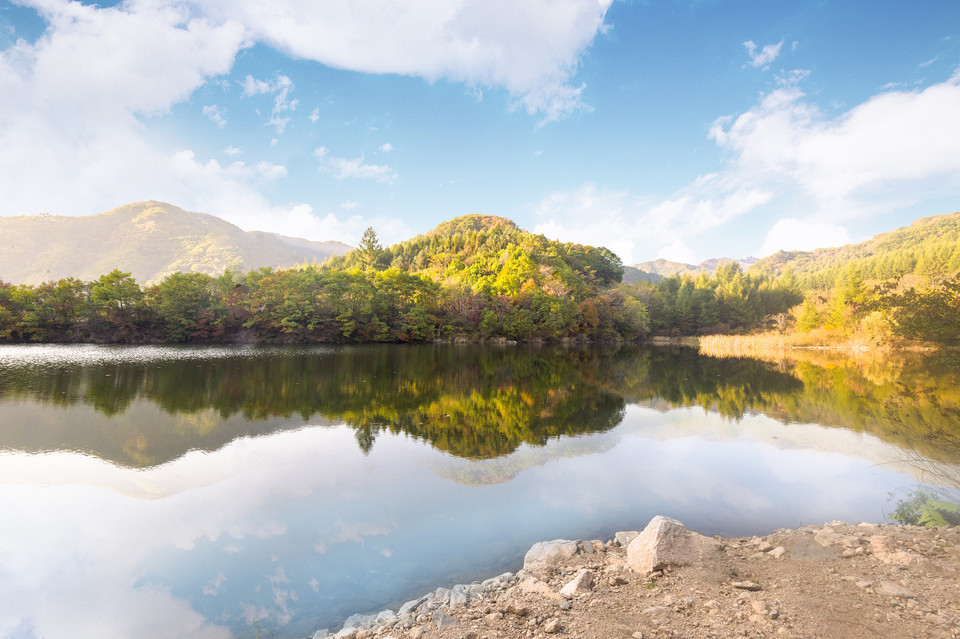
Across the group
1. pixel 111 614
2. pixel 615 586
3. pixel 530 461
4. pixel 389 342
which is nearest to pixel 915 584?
pixel 615 586

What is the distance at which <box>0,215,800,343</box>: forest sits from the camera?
141 ft

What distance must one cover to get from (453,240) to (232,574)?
3722 inches

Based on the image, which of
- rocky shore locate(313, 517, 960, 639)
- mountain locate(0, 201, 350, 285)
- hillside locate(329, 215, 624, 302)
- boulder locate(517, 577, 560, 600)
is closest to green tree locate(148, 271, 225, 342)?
hillside locate(329, 215, 624, 302)

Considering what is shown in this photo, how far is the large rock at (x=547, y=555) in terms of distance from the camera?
184 inches

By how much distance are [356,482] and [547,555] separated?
14.1 ft

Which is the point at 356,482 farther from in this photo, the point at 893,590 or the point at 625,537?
the point at 893,590

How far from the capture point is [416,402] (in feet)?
49.4

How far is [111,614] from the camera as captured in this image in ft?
14.0

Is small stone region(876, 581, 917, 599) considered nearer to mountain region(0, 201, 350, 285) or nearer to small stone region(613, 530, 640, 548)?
small stone region(613, 530, 640, 548)

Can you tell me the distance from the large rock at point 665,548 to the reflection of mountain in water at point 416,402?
490 cm

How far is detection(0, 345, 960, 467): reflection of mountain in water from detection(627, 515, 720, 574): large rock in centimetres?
490

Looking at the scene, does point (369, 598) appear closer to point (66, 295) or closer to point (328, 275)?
point (328, 275)

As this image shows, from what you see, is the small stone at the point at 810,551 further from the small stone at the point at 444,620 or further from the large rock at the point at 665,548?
the small stone at the point at 444,620

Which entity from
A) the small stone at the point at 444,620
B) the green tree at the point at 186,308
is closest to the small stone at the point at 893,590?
the small stone at the point at 444,620
